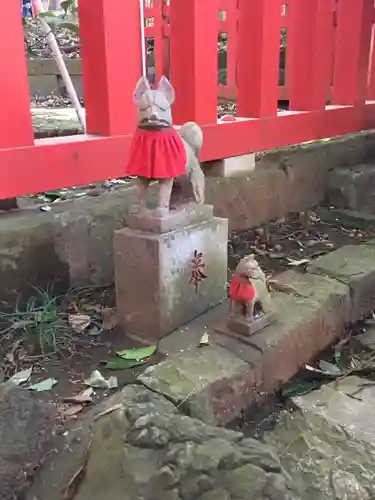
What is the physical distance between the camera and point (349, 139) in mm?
4242

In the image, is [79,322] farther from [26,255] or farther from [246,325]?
[246,325]

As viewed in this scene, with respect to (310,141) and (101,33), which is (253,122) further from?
(101,33)

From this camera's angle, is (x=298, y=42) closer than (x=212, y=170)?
No

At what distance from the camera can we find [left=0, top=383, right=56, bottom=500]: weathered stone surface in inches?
51.8

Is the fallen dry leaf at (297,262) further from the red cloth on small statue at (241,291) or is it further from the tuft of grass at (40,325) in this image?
the tuft of grass at (40,325)

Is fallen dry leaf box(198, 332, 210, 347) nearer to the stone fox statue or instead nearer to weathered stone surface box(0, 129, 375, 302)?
the stone fox statue

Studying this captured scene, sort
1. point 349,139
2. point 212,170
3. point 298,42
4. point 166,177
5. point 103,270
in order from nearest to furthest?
point 166,177 → point 103,270 → point 212,170 → point 298,42 → point 349,139

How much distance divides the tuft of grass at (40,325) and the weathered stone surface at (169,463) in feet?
2.64

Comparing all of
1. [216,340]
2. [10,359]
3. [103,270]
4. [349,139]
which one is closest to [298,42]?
[349,139]

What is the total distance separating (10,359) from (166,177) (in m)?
0.87

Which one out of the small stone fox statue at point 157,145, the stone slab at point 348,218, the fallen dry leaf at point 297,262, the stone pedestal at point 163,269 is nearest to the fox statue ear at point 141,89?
the small stone fox statue at point 157,145

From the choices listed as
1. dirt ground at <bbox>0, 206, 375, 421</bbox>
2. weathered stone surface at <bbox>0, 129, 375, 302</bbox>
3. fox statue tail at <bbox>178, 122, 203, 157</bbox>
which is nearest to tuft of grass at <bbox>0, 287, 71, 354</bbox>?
dirt ground at <bbox>0, 206, 375, 421</bbox>

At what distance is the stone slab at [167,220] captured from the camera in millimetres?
2014

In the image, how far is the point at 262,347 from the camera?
1.93 meters
